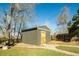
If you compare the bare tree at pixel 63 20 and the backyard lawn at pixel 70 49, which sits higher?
the bare tree at pixel 63 20

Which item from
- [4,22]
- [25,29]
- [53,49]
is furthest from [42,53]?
[4,22]

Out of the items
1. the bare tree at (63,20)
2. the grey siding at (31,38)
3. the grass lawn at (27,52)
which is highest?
Result: the bare tree at (63,20)

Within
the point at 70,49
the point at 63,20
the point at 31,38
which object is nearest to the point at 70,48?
the point at 70,49

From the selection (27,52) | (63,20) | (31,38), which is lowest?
(27,52)

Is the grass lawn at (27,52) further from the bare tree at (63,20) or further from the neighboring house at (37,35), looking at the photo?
the bare tree at (63,20)

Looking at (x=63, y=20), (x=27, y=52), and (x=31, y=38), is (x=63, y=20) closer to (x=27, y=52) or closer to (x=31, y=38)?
(x=31, y=38)

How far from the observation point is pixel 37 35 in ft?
12.7

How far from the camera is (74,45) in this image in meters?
3.84

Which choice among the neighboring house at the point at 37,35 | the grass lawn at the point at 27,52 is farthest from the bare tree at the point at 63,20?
the grass lawn at the point at 27,52

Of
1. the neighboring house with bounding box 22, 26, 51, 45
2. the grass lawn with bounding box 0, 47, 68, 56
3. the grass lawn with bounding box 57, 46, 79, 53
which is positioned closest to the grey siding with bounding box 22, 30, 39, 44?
the neighboring house with bounding box 22, 26, 51, 45

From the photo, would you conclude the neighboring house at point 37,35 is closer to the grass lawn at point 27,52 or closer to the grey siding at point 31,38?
the grey siding at point 31,38

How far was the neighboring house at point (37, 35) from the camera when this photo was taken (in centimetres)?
386

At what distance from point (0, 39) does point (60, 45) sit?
2.92 ft

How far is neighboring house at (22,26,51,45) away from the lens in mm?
3859
